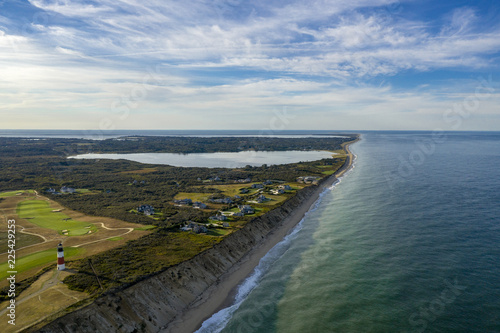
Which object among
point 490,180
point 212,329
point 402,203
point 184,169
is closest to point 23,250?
point 212,329

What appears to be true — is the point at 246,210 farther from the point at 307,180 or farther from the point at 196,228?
the point at 307,180

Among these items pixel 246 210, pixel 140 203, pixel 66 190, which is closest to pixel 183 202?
pixel 140 203

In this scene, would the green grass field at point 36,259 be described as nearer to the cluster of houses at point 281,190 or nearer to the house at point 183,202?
the house at point 183,202

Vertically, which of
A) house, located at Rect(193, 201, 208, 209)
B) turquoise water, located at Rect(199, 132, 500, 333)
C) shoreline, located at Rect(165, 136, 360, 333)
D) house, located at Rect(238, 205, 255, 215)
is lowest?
shoreline, located at Rect(165, 136, 360, 333)

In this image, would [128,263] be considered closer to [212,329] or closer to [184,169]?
[212,329]

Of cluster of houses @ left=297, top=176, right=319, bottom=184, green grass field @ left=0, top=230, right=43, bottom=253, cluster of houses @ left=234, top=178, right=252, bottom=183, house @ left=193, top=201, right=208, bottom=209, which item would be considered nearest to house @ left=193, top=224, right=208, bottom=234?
house @ left=193, top=201, right=208, bottom=209

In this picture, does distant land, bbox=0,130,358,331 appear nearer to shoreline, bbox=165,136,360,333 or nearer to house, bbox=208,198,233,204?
house, bbox=208,198,233,204
